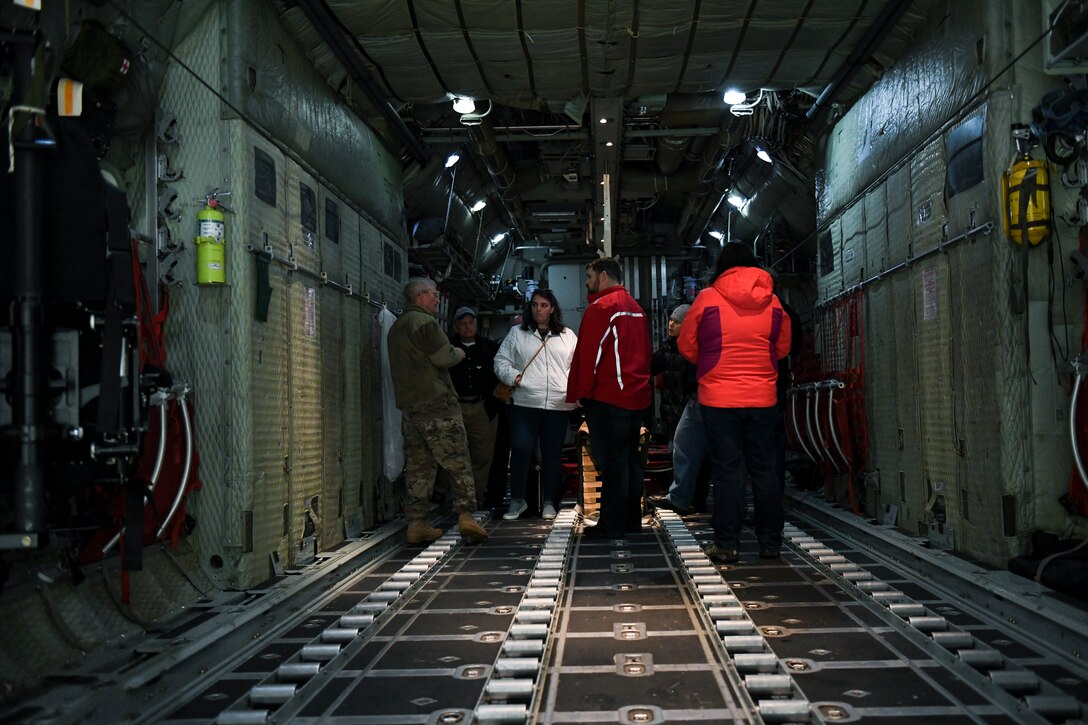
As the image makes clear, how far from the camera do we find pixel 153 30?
426cm

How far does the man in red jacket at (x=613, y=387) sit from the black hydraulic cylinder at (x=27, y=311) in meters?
3.72

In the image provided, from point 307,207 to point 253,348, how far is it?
1402mm

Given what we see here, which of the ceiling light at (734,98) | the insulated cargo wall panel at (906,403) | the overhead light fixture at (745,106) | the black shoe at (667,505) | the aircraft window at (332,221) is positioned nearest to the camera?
the insulated cargo wall panel at (906,403)

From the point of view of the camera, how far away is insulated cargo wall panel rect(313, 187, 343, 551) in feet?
18.8

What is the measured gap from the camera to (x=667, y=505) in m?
7.69

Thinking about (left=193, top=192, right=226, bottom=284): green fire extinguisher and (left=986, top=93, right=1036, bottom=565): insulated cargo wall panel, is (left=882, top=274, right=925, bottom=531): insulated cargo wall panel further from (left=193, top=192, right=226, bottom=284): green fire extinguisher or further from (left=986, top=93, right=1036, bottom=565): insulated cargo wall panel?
(left=193, top=192, right=226, bottom=284): green fire extinguisher

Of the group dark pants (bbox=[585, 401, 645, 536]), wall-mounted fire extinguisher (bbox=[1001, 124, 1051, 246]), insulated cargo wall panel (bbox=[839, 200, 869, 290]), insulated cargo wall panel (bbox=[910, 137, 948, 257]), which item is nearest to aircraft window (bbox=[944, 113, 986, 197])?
insulated cargo wall panel (bbox=[910, 137, 948, 257])

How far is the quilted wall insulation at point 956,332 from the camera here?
4305 mm

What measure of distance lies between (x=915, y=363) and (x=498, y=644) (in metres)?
3.67

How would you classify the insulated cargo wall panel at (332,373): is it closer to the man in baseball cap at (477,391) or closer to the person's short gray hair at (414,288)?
the person's short gray hair at (414,288)

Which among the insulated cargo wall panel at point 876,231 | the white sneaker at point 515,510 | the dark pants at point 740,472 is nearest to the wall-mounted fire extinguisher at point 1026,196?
the dark pants at point 740,472

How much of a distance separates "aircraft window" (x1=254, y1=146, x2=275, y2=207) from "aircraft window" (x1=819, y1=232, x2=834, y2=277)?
508cm

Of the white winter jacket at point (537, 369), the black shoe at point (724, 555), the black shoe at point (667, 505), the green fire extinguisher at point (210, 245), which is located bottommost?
the black shoe at point (667, 505)

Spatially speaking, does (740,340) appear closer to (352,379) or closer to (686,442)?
(686,442)
